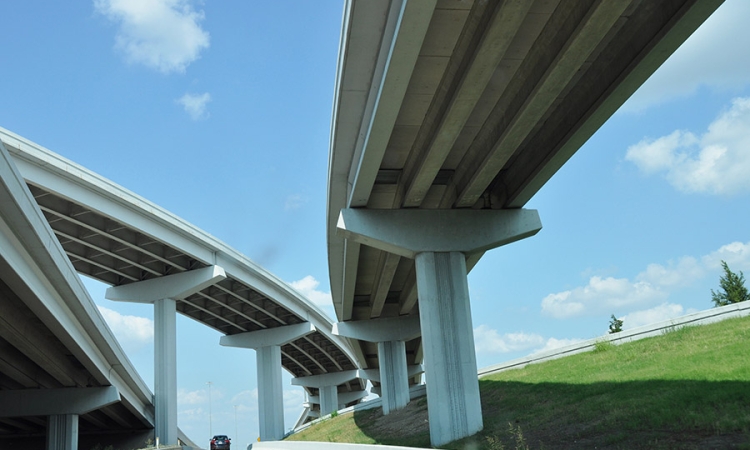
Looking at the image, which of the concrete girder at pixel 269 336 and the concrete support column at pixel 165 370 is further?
the concrete girder at pixel 269 336

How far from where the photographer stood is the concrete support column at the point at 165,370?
134 ft

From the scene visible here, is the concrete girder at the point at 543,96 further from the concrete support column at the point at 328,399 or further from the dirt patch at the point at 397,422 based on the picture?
the concrete support column at the point at 328,399

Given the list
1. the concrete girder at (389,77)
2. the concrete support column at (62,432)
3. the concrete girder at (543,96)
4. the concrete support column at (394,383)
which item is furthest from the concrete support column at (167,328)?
the concrete girder at (389,77)

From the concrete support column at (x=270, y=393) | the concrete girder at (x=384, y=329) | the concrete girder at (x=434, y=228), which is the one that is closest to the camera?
the concrete girder at (x=434, y=228)

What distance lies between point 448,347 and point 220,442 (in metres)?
27.5

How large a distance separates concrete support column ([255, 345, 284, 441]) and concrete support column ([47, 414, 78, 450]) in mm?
19468

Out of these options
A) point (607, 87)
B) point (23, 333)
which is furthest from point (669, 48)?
point (23, 333)

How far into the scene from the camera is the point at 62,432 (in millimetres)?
35938

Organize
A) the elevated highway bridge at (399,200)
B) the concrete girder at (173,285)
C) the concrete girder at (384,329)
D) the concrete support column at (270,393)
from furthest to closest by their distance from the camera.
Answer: the concrete support column at (270,393) < the concrete girder at (173,285) < the concrete girder at (384,329) < the elevated highway bridge at (399,200)

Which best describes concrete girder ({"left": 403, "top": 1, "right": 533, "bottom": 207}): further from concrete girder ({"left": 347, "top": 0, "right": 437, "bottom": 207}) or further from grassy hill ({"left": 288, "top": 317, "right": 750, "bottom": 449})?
grassy hill ({"left": 288, "top": 317, "right": 750, "bottom": 449})

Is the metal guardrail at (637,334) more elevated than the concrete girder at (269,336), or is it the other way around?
the concrete girder at (269,336)

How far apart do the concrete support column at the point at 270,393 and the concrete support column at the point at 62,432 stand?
63.9 feet

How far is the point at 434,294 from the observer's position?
66.5ft

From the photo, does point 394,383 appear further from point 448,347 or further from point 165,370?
point 448,347
